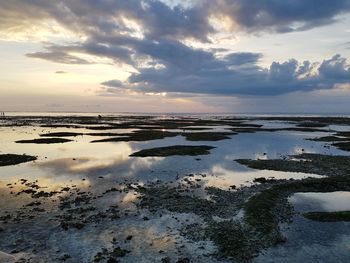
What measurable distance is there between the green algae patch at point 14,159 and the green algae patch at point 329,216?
33128 mm

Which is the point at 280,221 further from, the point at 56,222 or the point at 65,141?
the point at 65,141

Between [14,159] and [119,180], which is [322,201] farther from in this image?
[14,159]

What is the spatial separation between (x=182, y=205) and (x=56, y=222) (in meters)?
8.43

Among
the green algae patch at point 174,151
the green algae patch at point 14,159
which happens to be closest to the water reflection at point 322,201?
the green algae patch at point 174,151

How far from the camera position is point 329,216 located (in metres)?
22.8

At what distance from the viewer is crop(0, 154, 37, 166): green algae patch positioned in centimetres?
4175

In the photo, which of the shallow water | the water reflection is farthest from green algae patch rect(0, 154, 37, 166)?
the water reflection

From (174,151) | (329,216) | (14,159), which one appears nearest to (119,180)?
(329,216)

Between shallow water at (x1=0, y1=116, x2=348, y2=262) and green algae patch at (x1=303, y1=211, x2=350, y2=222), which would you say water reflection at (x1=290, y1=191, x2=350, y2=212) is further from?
shallow water at (x1=0, y1=116, x2=348, y2=262)

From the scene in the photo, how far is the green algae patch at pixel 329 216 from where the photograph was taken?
22.3m

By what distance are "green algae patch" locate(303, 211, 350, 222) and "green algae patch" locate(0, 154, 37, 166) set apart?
33128mm

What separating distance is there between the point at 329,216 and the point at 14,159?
36.3 meters

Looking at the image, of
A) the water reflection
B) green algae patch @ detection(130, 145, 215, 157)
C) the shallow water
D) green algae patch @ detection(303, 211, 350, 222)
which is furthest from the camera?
green algae patch @ detection(130, 145, 215, 157)

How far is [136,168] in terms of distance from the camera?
3916 cm
